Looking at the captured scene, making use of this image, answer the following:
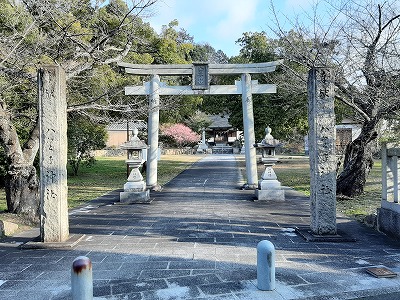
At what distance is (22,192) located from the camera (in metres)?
8.37

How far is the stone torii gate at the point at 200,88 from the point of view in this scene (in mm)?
13016

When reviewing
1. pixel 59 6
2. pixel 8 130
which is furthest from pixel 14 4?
pixel 8 130

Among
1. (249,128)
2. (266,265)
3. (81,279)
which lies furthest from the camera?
(249,128)

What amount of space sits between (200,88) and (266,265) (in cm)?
993

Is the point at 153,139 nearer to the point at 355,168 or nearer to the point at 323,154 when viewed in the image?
the point at 355,168

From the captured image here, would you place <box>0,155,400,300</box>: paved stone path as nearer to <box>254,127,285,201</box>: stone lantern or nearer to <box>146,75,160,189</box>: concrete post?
<box>254,127,285,201</box>: stone lantern

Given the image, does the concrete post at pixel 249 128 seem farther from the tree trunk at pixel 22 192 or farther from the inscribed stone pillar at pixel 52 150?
the inscribed stone pillar at pixel 52 150

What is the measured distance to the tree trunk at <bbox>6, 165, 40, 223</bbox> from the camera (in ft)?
27.1

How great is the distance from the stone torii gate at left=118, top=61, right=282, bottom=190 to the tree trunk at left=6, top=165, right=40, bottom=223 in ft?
17.4

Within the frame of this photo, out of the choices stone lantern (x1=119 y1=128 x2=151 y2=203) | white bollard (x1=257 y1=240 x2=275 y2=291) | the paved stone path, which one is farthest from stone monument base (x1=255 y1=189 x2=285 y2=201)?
white bollard (x1=257 y1=240 x2=275 y2=291)

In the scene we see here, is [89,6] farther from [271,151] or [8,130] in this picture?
[271,151]

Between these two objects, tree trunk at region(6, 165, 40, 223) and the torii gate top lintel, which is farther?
the torii gate top lintel

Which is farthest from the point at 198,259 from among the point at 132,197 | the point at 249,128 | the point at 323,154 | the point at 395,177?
the point at 249,128

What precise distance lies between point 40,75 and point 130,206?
5.16 meters
